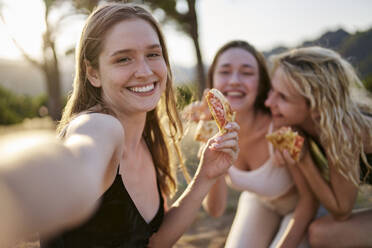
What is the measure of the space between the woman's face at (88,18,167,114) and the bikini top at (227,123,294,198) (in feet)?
5.33

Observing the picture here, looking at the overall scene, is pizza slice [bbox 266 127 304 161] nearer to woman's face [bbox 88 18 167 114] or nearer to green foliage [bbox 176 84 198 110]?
green foliage [bbox 176 84 198 110]

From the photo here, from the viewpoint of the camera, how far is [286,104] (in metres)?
2.89

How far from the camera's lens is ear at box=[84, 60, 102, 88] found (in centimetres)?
201

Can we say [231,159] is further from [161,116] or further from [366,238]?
[366,238]

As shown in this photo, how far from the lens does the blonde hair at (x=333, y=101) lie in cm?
264

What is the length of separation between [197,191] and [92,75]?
1088 mm

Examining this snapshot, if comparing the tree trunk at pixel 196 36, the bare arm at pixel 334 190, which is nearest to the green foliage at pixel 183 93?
the bare arm at pixel 334 190

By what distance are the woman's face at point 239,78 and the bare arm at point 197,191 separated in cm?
137

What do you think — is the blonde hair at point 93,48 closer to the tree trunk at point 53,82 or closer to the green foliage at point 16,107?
the tree trunk at point 53,82

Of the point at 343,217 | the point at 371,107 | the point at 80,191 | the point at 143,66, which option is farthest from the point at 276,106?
the point at 80,191

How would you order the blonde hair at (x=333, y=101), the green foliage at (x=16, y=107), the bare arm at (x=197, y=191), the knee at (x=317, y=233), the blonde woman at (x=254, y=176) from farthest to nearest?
the green foliage at (x=16, y=107) → the blonde woman at (x=254, y=176) → the knee at (x=317, y=233) → the blonde hair at (x=333, y=101) → the bare arm at (x=197, y=191)

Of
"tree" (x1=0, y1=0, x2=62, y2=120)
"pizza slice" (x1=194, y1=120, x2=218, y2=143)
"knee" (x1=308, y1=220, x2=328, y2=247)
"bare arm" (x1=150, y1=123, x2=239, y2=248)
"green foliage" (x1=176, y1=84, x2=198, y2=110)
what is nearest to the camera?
"bare arm" (x1=150, y1=123, x2=239, y2=248)

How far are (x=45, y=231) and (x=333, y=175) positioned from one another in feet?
8.55

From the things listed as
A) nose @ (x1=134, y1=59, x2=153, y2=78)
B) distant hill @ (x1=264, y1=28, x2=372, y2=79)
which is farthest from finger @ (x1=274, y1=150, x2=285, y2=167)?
distant hill @ (x1=264, y1=28, x2=372, y2=79)
